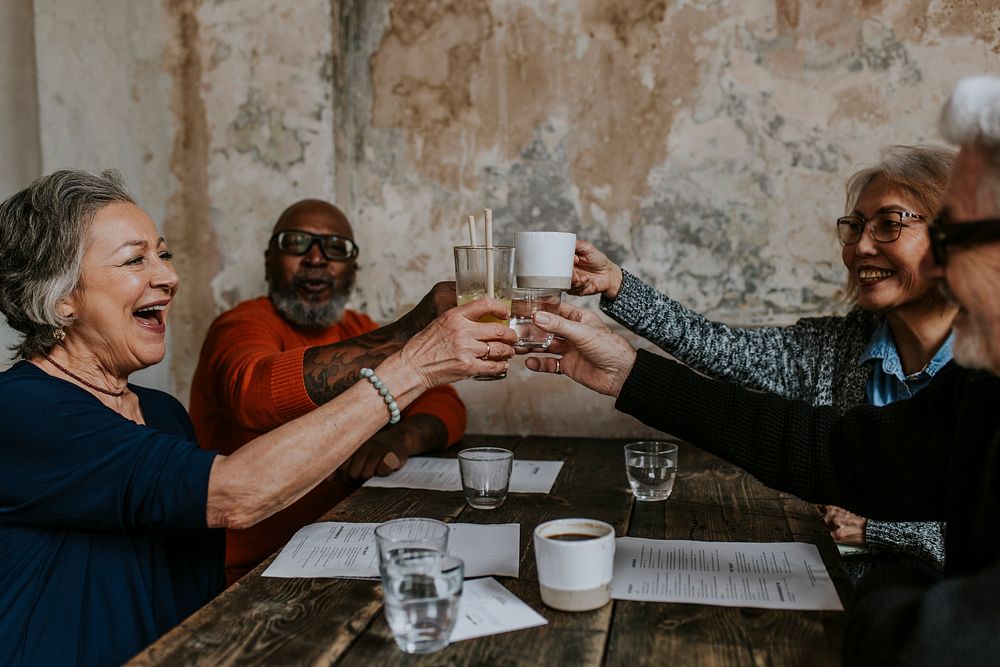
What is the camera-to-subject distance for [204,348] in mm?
2621

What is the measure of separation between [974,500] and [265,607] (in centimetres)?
111

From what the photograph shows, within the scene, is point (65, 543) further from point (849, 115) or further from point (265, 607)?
point (849, 115)

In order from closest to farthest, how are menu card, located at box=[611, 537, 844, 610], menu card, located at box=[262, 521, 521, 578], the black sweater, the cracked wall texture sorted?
the black sweater → menu card, located at box=[611, 537, 844, 610] → menu card, located at box=[262, 521, 521, 578] → the cracked wall texture

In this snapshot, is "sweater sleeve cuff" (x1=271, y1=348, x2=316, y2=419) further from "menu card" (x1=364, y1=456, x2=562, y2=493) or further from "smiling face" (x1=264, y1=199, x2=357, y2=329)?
"smiling face" (x1=264, y1=199, x2=357, y2=329)

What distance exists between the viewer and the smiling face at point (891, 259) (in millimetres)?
2113

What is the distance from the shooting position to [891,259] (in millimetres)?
2139

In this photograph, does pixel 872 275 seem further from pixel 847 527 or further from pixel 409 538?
pixel 409 538

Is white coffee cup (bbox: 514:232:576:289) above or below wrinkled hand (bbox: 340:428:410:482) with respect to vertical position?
above

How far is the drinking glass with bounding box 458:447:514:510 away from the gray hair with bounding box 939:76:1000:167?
107 centimetres

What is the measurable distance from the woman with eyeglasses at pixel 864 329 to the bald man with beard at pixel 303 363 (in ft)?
1.90

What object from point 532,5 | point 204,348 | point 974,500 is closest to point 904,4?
point 532,5

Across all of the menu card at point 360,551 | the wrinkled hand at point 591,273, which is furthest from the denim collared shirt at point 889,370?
the menu card at point 360,551

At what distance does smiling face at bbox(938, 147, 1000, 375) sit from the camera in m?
1.12

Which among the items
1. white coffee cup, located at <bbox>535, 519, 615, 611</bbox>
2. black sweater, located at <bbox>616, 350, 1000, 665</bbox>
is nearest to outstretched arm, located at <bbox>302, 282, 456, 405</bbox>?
black sweater, located at <bbox>616, 350, 1000, 665</bbox>
